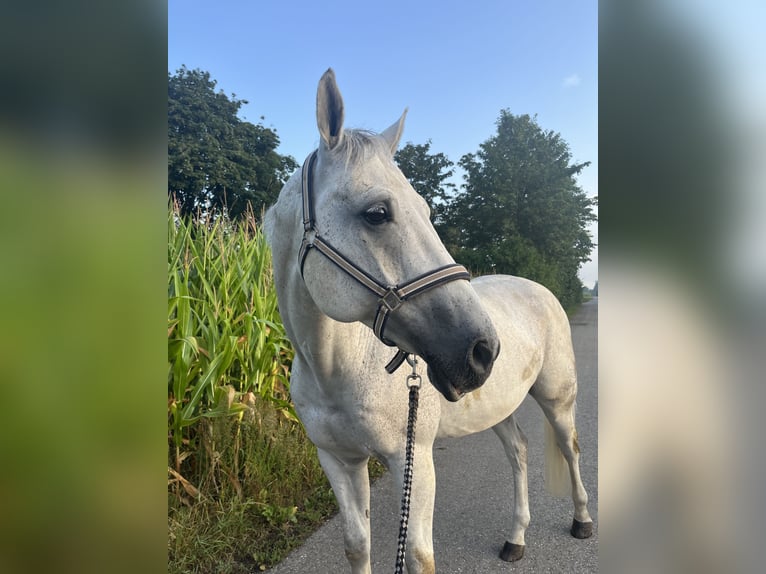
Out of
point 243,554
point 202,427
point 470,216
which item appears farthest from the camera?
point 470,216

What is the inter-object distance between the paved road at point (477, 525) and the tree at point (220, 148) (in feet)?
39.2

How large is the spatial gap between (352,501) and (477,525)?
1518mm

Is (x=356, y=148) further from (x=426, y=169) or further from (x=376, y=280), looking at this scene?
(x=426, y=169)

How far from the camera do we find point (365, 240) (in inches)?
45.1

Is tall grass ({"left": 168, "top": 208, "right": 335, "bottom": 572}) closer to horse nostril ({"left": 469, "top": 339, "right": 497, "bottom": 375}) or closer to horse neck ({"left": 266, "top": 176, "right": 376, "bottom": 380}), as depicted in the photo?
horse neck ({"left": 266, "top": 176, "right": 376, "bottom": 380})

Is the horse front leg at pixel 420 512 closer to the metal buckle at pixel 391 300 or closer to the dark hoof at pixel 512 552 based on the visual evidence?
the metal buckle at pixel 391 300

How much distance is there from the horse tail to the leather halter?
6.73 feet

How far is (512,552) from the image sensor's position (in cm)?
247

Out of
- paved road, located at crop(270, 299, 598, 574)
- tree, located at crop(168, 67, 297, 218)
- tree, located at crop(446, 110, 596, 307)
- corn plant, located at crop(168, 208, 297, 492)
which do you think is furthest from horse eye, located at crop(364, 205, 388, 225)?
tree, located at crop(168, 67, 297, 218)

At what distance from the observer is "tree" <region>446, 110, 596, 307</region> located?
29.1 ft

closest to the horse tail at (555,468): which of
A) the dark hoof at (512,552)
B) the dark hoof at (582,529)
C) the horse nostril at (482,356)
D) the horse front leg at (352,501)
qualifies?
the dark hoof at (582,529)
